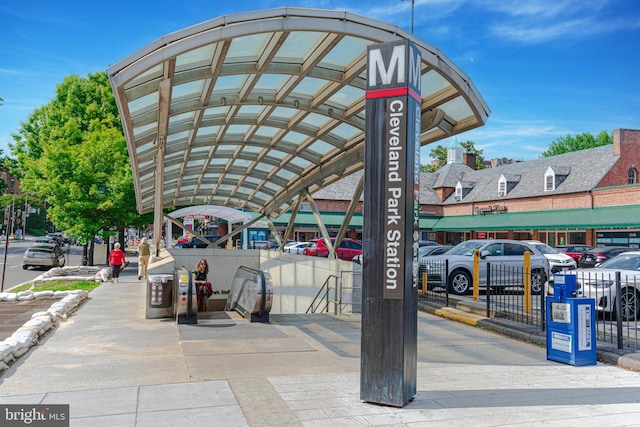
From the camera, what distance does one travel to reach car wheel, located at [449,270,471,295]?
1677cm

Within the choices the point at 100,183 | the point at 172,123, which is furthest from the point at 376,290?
the point at 100,183

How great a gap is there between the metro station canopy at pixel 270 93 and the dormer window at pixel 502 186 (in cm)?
3428

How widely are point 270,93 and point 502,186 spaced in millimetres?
40407

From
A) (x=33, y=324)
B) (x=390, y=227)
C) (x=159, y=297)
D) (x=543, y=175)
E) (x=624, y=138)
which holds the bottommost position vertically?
(x=33, y=324)

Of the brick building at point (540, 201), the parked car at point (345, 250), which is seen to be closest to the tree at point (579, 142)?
the brick building at point (540, 201)

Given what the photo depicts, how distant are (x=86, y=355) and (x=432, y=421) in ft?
17.4

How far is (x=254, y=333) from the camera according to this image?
10.3m

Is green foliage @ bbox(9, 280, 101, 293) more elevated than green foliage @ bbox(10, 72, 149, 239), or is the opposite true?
green foliage @ bbox(10, 72, 149, 239)

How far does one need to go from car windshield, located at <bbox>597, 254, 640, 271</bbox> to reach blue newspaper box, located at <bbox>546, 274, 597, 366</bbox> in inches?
214

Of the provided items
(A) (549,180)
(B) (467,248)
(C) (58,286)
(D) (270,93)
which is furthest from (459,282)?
(A) (549,180)

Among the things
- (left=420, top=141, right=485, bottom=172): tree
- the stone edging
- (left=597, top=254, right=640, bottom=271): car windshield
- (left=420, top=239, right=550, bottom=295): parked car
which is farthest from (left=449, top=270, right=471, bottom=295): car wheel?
(left=420, top=141, right=485, bottom=172): tree

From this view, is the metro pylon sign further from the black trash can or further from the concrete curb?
the black trash can

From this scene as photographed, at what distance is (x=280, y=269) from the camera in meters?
19.7

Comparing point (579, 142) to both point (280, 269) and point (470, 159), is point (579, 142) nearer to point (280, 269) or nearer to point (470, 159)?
point (470, 159)
